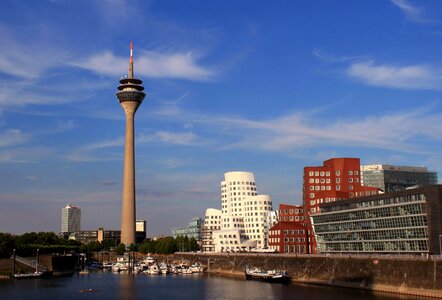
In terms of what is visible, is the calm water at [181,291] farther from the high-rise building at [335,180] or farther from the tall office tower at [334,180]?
the high-rise building at [335,180]

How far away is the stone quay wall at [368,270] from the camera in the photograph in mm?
90500

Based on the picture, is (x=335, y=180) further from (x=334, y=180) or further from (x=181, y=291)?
(x=181, y=291)

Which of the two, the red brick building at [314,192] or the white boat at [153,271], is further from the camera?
the white boat at [153,271]

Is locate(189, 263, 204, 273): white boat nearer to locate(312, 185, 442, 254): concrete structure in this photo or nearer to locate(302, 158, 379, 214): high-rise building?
locate(302, 158, 379, 214): high-rise building

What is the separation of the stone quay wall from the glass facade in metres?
14.0

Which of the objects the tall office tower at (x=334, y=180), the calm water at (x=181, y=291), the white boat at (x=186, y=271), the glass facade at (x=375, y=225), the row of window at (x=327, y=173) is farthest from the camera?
the row of window at (x=327, y=173)

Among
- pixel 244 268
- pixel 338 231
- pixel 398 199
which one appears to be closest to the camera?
pixel 398 199

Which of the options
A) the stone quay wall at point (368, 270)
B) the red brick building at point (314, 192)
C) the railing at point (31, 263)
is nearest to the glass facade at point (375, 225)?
the stone quay wall at point (368, 270)

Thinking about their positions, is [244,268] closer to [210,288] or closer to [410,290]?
[210,288]

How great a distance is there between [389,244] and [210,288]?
131ft

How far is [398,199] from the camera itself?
388ft

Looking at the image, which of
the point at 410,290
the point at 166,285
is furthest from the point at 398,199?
the point at 166,285

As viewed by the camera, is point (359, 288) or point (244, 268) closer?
point (359, 288)

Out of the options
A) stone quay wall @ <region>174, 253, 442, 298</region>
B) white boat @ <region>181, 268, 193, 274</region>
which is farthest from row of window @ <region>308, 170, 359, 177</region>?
white boat @ <region>181, 268, 193, 274</region>
